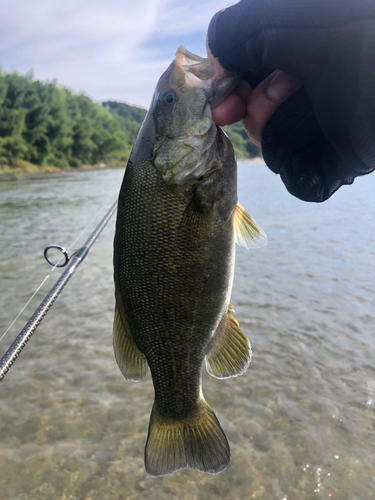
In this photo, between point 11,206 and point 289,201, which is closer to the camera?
point 11,206

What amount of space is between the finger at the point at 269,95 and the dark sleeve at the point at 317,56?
3 centimetres

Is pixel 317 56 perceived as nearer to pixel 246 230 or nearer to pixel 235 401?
pixel 246 230

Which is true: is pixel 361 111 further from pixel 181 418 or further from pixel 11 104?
pixel 11 104

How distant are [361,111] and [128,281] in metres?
1.22

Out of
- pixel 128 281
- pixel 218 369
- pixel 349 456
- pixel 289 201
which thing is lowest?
pixel 289 201

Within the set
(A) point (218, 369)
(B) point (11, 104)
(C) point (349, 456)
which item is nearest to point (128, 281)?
(A) point (218, 369)

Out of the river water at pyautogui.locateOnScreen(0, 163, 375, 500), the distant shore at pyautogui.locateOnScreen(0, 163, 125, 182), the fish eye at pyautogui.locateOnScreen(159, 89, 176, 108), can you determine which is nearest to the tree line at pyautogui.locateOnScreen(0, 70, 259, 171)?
the distant shore at pyautogui.locateOnScreen(0, 163, 125, 182)

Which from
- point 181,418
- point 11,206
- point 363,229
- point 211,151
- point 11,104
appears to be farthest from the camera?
point 11,104

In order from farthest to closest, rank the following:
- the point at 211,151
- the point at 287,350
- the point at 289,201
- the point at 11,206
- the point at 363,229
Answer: the point at 289,201
the point at 11,206
the point at 363,229
the point at 287,350
the point at 211,151

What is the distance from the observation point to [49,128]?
176 ft

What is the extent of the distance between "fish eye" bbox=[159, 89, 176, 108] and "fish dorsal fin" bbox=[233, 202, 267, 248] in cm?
62

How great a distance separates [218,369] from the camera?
78.4 inches

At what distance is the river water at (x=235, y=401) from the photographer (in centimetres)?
295

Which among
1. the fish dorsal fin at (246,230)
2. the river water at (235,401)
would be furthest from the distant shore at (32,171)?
the fish dorsal fin at (246,230)
